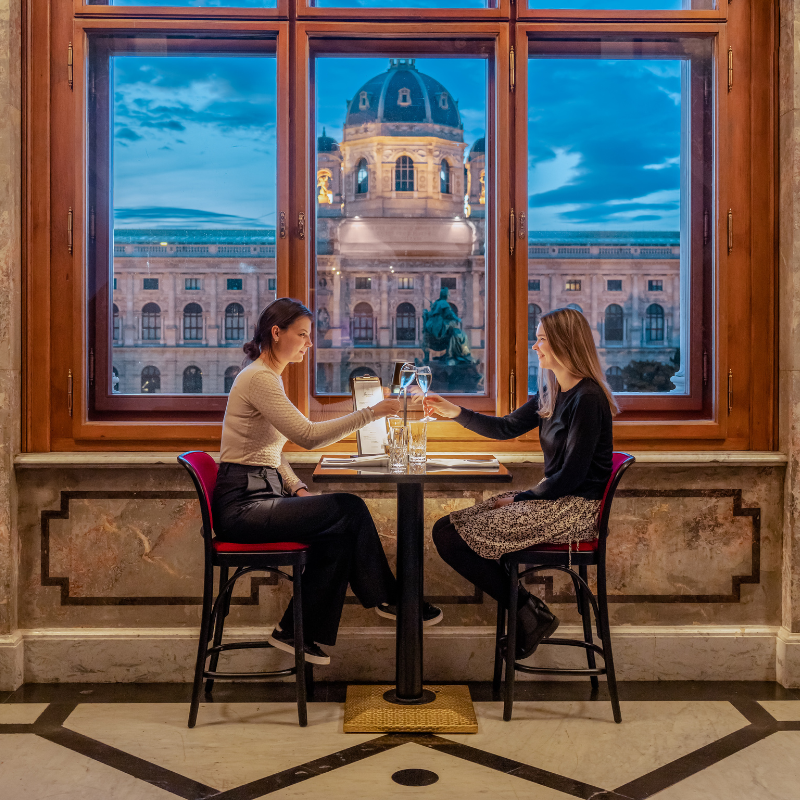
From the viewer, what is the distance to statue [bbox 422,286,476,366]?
11.4 feet

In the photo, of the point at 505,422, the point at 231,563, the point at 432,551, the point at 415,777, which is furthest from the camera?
the point at 432,551

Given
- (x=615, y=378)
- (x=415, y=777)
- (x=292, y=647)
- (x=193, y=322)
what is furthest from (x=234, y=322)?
(x=415, y=777)

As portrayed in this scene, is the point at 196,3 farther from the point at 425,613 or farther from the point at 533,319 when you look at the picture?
the point at 425,613

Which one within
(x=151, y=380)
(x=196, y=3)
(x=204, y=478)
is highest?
(x=196, y=3)

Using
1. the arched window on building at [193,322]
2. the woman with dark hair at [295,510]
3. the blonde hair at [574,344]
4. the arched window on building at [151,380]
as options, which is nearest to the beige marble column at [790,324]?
the blonde hair at [574,344]

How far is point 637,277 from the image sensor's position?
138 inches

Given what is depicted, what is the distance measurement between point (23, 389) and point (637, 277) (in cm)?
253

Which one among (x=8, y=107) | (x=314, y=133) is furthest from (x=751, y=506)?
(x=8, y=107)

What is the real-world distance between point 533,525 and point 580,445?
311mm

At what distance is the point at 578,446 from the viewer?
2.76m

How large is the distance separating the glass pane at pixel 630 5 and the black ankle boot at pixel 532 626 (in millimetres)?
2367

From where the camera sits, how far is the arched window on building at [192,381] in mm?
3438

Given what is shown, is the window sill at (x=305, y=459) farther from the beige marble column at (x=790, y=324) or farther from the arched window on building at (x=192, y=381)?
the arched window on building at (x=192, y=381)

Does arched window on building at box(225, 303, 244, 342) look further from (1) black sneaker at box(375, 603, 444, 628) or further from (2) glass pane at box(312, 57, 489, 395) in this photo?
(1) black sneaker at box(375, 603, 444, 628)
